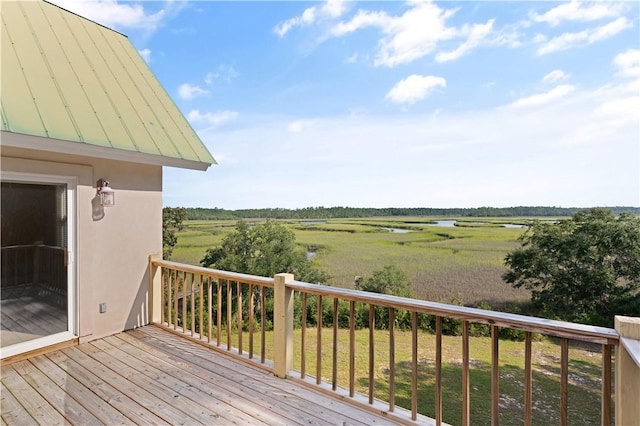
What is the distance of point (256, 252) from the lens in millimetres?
14500

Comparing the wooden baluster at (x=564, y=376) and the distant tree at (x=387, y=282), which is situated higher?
the wooden baluster at (x=564, y=376)

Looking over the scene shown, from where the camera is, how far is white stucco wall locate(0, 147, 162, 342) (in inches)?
141

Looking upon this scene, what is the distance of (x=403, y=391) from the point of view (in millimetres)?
8094

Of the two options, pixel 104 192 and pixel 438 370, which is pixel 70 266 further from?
pixel 438 370

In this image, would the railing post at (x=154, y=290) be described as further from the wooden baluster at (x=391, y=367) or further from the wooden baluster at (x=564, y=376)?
the wooden baluster at (x=564, y=376)

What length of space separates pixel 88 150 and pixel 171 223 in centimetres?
1283

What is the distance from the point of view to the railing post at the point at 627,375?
1450 mm

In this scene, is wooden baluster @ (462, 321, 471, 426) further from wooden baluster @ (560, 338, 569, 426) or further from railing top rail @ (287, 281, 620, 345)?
wooden baluster @ (560, 338, 569, 426)

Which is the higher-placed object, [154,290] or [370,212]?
[370,212]

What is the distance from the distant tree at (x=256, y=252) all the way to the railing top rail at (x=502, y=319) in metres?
12.0

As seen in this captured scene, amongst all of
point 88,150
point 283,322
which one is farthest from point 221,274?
point 88,150

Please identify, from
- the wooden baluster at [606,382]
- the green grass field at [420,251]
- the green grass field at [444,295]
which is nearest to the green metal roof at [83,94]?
the green grass field at [444,295]

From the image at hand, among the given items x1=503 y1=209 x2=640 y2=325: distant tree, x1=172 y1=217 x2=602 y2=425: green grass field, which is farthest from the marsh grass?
x1=503 y1=209 x2=640 y2=325: distant tree

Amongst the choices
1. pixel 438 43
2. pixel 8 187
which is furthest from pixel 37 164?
pixel 438 43
